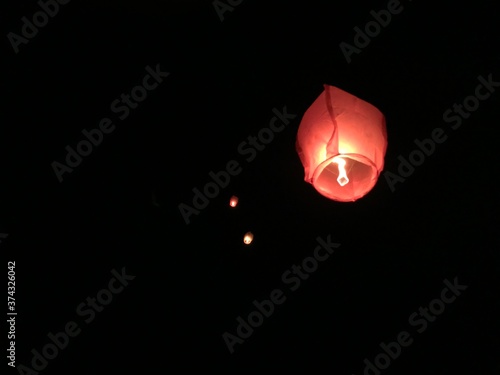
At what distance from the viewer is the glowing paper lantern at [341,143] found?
172cm

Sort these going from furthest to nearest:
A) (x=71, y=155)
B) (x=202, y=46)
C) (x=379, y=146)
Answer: (x=71, y=155), (x=202, y=46), (x=379, y=146)

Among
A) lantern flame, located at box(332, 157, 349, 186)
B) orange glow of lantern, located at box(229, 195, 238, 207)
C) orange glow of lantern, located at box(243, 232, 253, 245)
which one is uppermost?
orange glow of lantern, located at box(229, 195, 238, 207)

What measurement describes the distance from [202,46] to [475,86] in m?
1.55

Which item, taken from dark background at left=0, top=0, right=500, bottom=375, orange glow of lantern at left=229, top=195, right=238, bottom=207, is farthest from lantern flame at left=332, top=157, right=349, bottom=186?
orange glow of lantern at left=229, top=195, right=238, bottom=207

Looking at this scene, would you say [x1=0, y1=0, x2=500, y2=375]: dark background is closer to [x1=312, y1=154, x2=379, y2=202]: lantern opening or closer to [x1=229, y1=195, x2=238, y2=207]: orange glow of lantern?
[x1=229, y1=195, x2=238, y2=207]: orange glow of lantern

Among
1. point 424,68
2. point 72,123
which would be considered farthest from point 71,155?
point 424,68

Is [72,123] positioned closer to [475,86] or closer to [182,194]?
[182,194]

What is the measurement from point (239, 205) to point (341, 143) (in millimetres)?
1568

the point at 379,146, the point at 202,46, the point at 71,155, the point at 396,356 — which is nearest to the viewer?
the point at 379,146

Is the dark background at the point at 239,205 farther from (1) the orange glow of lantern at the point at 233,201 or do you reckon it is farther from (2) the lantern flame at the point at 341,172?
(2) the lantern flame at the point at 341,172

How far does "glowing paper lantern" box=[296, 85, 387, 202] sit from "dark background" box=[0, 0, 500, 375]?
976mm

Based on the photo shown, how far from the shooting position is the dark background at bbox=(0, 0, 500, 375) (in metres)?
2.82

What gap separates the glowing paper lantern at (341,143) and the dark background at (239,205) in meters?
0.98

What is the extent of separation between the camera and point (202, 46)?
9.27ft
